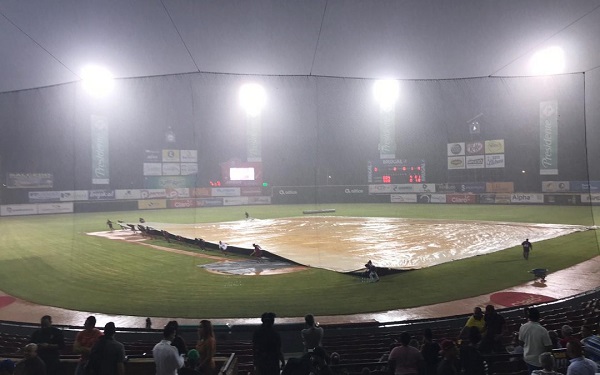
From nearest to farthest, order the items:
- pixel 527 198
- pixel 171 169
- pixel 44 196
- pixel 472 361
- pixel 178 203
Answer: pixel 472 361 < pixel 171 169 < pixel 527 198 < pixel 44 196 < pixel 178 203

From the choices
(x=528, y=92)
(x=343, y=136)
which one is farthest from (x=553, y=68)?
(x=343, y=136)

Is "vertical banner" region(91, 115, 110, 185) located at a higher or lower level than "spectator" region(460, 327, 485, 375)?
higher

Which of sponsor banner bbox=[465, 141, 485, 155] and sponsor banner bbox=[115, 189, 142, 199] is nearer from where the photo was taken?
sponsor banner bbox=[465, 141, 485, 155]

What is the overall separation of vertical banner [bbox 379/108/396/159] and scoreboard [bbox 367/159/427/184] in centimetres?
91

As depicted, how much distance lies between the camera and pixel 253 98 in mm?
19219

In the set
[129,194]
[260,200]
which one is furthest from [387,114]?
[129,194]

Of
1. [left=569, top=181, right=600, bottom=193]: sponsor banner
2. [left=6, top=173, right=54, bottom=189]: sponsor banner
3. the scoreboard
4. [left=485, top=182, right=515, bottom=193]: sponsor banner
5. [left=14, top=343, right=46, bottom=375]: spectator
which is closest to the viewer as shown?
[left=14, top=343, right=46, bottom=375]: spectator

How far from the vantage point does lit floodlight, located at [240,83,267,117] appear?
18234 mm

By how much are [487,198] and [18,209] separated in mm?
44224

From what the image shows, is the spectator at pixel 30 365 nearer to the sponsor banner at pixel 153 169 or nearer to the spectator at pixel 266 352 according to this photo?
the spectator at pixel 266 352

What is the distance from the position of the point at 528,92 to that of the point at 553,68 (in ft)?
14.5

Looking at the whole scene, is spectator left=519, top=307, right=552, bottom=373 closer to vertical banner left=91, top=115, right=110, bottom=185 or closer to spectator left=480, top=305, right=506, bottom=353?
spectator left=480, top=305, right=506, bottom=353

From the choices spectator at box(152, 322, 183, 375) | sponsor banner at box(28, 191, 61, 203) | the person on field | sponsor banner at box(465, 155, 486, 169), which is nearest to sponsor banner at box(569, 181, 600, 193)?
sponsor banner at box(465, 155, 486, 169)

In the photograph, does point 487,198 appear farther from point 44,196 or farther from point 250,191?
point 44,196
